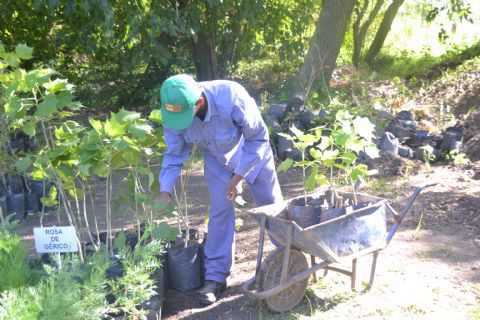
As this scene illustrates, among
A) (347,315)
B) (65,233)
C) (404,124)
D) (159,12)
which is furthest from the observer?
(159,12)

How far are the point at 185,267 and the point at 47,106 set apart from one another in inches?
54.9

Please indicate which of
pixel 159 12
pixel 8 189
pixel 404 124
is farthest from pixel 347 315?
pixel 159 12

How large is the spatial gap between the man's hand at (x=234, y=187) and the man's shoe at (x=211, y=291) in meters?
0.62

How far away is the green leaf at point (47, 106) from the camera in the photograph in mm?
3041

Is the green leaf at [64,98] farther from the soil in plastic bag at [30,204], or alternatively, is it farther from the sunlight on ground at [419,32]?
the sunlight on ground at [419,32]

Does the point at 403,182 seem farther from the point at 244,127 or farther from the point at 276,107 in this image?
the point at 244,127

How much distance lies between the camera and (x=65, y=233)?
305 centimetres

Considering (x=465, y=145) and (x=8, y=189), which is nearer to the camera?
(x=8, y=189)

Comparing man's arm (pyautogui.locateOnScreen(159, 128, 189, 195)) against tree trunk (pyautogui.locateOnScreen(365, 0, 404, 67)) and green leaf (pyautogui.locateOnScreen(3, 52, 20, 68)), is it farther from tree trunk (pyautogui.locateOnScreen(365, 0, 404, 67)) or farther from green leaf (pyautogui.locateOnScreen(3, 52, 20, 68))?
tree trunk (pyautogui.locateOnScreen(365, 0, 404, 67))

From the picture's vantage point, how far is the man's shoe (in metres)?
3.57

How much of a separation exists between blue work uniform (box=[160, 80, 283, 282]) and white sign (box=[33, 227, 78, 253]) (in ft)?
2.00

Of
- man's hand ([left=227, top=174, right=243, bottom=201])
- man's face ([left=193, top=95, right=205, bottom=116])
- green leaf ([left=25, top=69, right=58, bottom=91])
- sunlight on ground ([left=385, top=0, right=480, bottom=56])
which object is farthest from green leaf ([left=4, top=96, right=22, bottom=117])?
sunlight on ground ([left=385, top=0, right=480, bottom=56])

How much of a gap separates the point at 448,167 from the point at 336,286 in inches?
128

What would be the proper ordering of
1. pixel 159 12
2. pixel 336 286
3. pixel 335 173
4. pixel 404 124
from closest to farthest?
pixel 336 286, pixel 335 173, pixel 404 124, pixel 159 12
